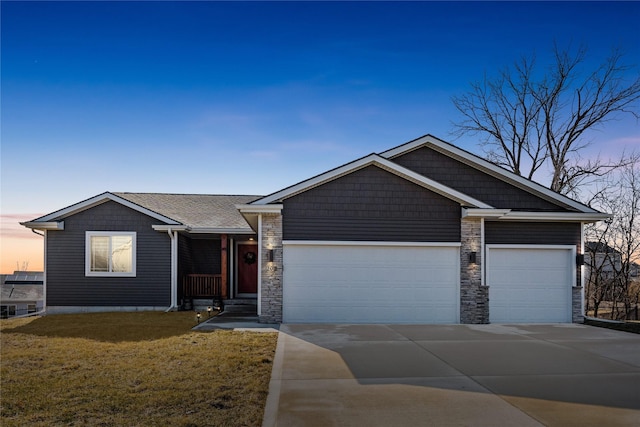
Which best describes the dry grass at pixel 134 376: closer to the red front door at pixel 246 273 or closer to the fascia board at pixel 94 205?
the fascia board at pixel 94 205

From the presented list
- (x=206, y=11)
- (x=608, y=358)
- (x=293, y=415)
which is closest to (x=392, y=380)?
(x=293, y=415)

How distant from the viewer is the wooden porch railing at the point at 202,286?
54.0 ft

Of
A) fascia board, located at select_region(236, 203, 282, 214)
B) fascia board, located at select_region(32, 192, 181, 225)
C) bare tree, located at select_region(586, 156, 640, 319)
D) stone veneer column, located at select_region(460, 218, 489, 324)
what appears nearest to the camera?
fascia board, located at select_region(236, 203, 282, 214)

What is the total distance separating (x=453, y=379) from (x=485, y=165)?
8611 millimetres

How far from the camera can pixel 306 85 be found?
53.7 ft

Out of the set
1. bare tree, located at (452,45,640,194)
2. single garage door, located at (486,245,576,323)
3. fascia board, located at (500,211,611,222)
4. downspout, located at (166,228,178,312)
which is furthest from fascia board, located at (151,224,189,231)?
bare tree, located at (452,45,640,194)

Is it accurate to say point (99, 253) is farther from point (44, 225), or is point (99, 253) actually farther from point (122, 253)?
point (44, 225)

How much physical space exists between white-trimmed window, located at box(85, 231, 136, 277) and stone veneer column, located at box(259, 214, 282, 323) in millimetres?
5593

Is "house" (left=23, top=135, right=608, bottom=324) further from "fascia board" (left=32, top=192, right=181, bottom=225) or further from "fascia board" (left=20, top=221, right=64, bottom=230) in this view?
"fascia board" (left=32, top=192, right=181, bottom=225)

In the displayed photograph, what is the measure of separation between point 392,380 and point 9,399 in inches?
186

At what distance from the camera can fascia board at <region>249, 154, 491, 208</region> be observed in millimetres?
12062

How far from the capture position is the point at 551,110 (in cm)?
2364

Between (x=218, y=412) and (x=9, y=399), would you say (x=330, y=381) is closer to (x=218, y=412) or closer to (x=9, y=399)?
(x=218, y=412)

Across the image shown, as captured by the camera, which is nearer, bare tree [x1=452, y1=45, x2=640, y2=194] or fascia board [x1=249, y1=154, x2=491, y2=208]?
fascia board [x1=249, y1=154, x2=491, y2=208]
